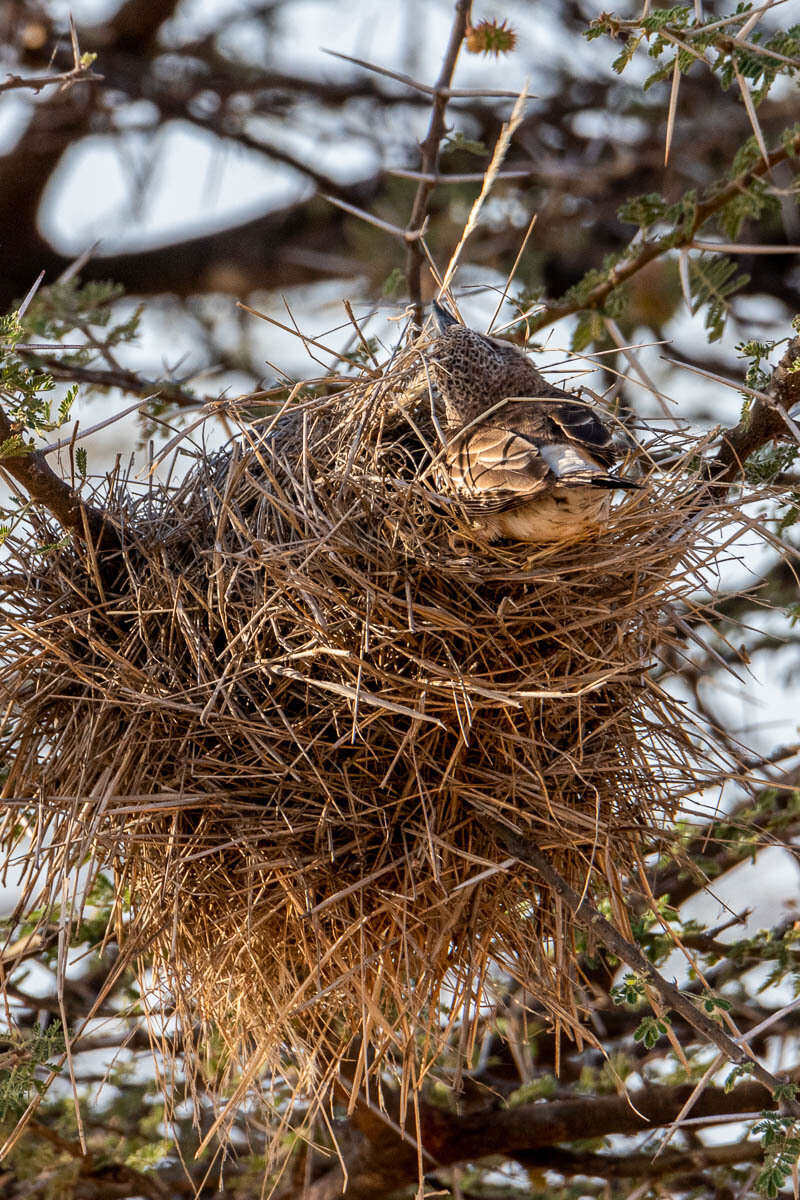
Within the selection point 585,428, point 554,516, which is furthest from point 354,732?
point 585,428

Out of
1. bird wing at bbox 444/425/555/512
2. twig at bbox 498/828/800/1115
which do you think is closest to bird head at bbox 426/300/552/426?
bird wing at bbox 444/425/555/512

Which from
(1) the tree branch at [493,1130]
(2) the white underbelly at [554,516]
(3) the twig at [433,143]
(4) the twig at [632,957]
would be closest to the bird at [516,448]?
(2) the white underbelly at [554,516]

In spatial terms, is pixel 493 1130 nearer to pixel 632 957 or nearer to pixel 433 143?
pixel 632 957

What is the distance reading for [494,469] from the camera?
251 cm

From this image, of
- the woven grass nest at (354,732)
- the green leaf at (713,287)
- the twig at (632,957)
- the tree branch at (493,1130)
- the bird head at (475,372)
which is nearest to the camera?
the twig at (632,957)

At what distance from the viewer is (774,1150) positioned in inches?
91.2

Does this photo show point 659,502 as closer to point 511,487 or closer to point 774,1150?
point 511,487

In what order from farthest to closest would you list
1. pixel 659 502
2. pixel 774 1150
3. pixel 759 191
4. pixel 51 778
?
pixel 759 191
pixel 51 778
pixel 659 502
pixel 774 1150

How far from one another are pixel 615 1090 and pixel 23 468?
2634 millimetres

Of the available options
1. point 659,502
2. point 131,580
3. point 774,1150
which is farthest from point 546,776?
point 131,580

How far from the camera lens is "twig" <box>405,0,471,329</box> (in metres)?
3.12

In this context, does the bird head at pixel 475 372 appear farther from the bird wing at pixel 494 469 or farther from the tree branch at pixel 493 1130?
the tree branch at pixel 493 1130

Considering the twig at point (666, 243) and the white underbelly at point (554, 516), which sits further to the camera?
the twig at point (666, 243)

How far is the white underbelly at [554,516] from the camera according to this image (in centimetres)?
237
